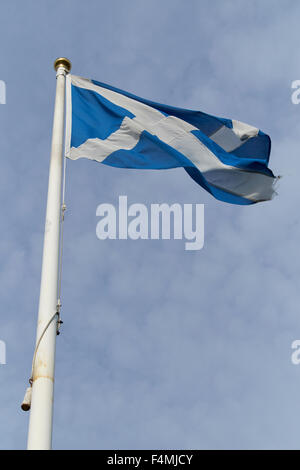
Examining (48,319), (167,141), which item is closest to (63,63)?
(167,141)

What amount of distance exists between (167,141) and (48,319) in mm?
6693

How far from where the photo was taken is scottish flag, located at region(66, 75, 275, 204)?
1426 centimetres

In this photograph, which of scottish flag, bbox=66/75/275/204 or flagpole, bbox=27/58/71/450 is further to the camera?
scottish flag, bbox=66/75/275/204

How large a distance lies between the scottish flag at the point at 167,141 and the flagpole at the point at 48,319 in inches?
45.1

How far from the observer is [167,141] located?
605 inches

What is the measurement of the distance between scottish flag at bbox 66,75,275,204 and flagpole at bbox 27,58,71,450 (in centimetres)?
114

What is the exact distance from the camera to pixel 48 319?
1010cm

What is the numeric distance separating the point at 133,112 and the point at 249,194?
11.4 ft

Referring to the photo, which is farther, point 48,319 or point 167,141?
point 167,141

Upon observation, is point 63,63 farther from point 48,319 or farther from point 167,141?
point 48,319

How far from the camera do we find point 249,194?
51.8 ft

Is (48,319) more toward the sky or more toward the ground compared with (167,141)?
more toward the ground
